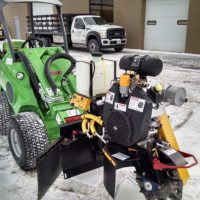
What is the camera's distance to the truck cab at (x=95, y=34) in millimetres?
12938

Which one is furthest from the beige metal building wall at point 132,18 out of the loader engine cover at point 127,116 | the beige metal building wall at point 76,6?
the loader engine cover at point 127,116

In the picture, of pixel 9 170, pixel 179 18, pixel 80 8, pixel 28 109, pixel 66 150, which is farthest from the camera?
pixel 80 8

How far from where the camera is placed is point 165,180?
2.12 m

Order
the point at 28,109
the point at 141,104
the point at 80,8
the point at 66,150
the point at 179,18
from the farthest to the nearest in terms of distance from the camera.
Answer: the point at 80,8
the point at 179,18
the point at 28,109
the point at 66,150
the point at 141,104

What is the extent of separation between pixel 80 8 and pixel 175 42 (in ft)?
23.5

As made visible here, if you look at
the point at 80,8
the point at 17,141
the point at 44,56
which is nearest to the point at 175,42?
the point at 80,8

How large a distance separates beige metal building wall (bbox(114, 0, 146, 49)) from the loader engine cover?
1360 cm

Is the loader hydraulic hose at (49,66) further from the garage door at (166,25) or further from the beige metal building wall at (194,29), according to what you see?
the garage door at (166,25)

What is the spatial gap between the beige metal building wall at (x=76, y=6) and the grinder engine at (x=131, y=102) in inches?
644

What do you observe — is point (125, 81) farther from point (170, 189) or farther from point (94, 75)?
point (170, 189)

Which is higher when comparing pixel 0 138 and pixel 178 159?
pixel 178 159

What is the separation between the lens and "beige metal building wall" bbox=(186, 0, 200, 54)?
12727 millimetres

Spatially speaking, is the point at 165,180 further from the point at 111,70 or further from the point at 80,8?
the point at 80,8

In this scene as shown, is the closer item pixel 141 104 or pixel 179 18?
pixel 141 104
